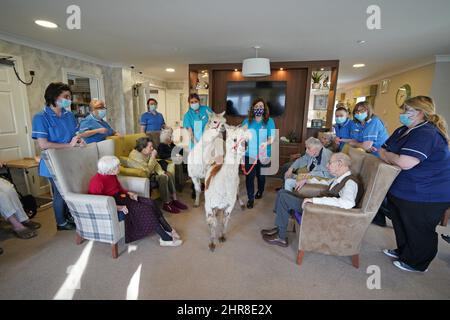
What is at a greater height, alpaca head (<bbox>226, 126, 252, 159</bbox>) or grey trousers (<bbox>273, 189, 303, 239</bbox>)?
alpaca head (<bbox>226, 126, 252, 159</bbox>)

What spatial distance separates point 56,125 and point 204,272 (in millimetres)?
2075

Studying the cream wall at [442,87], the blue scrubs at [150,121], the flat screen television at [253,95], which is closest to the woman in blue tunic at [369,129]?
the flat screen television at [253,95]

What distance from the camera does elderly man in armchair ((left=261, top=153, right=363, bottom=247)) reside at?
1783mm

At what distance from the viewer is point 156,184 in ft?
9.57

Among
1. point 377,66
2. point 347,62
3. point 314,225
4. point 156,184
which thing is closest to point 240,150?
point 314,225

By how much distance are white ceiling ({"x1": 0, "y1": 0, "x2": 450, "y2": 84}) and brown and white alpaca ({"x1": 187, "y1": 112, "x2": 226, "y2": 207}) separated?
45.8 inches

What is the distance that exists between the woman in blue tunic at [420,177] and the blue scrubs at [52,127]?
10.2 ft

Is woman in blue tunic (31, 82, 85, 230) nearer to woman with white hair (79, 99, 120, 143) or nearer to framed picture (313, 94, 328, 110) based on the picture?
woman with white hair (79, 99, 120, 143)

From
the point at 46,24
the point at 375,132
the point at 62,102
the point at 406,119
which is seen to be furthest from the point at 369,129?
the point at 46,24

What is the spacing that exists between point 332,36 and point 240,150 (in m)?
2.42

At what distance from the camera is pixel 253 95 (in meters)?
5.22

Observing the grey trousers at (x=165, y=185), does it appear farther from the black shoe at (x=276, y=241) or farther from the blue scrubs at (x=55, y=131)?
the black shoe at (x=276, y=241)

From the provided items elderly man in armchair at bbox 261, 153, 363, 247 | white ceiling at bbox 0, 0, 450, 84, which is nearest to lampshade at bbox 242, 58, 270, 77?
white ceiling at bbox 0, 0, 450, 84

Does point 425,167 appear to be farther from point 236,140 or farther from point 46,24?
point 46,24
